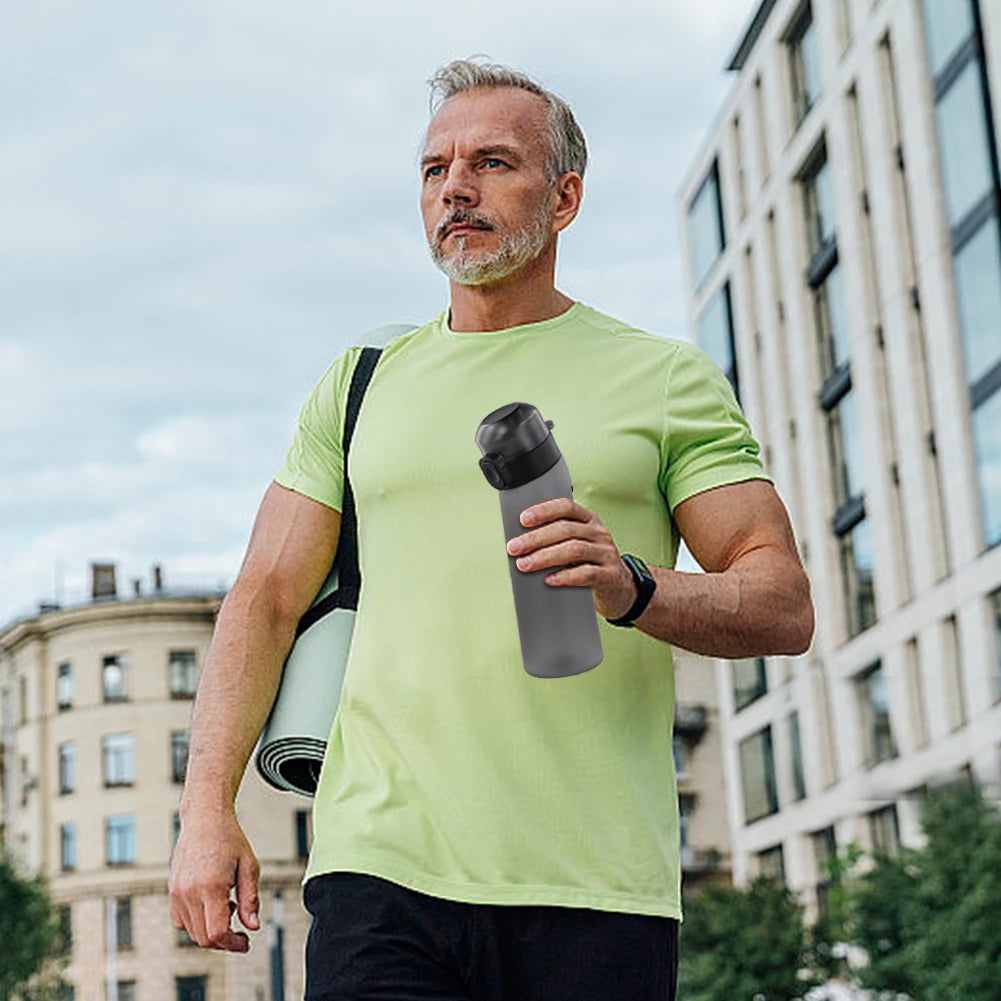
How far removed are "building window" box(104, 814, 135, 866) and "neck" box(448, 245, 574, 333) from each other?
75.7 meters

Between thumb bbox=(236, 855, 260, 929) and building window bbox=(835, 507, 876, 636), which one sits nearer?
thumb bbox=(236, 855, 260, 929)

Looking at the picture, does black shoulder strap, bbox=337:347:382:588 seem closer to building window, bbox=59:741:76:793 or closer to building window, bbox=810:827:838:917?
building window, bbox=810:827:838:917

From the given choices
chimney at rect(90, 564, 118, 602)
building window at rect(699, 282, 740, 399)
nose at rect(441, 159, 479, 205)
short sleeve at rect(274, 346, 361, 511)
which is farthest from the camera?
chimney at rect(90, 564, 118, 602)

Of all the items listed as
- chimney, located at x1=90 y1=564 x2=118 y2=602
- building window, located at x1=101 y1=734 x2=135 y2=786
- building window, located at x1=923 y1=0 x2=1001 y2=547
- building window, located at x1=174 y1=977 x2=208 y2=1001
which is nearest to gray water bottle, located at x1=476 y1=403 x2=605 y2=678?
building window, located at x1=923 y1=0 x2=1001 y2=547

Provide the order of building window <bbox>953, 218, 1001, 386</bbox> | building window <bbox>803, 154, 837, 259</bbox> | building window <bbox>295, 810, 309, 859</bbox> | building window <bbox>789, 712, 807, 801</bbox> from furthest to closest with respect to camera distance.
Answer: building window <bbox>295, 810, 309, 859</bbox> < building window <bbox>789, 712, 807, 801</bbox> < building window <bbox>803, 154, 837, 259</bbox> < building window <bbox>953, 218, 1001, 386</bbox>

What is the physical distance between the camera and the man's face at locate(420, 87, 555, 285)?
123 inches

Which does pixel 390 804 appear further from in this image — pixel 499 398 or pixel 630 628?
pixel 499 398

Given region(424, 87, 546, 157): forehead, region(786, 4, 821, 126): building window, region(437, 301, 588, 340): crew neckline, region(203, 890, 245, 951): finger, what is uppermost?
region(786, 4, 821, 126): building window

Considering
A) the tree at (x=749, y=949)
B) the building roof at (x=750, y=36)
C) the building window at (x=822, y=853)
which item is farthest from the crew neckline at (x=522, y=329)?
the building roof at (x=750, y=36)

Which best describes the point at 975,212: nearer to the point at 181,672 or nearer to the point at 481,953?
the point at 481,953

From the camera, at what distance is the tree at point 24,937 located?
5669 cm

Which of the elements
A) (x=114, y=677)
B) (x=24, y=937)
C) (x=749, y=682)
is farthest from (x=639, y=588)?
(x=114, y=677)

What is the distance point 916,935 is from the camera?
2966 cm

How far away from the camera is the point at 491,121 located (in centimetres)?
317
